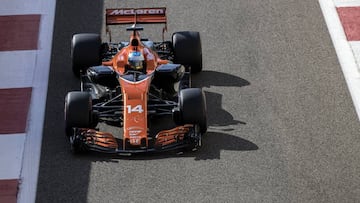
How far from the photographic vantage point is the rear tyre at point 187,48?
14281 millimetres

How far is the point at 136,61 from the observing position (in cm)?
1343

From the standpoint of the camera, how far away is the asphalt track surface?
482 inches

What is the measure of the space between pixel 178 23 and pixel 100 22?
1342 millimetres

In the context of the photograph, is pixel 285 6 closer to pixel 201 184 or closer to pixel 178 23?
pixel 178 23

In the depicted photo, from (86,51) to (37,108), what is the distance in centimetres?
112

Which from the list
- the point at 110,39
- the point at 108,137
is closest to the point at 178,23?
the point at 110,39

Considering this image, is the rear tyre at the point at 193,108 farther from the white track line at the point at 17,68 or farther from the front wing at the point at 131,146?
the white track line at the point at 17,68

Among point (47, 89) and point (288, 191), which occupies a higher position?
point (47, 89)

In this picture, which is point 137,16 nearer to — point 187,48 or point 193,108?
point 187,48

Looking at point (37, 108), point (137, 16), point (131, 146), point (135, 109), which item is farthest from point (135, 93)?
point (37, 108)

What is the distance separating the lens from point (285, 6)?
54.9 ft

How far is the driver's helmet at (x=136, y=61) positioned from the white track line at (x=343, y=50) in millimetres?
3221

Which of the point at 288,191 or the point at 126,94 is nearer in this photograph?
the point at 288,191

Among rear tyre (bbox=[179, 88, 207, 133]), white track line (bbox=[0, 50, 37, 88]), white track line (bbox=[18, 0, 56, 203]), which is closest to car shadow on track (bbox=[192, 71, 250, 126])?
rear tyre (bbox=[179, 88, 207, 133])
